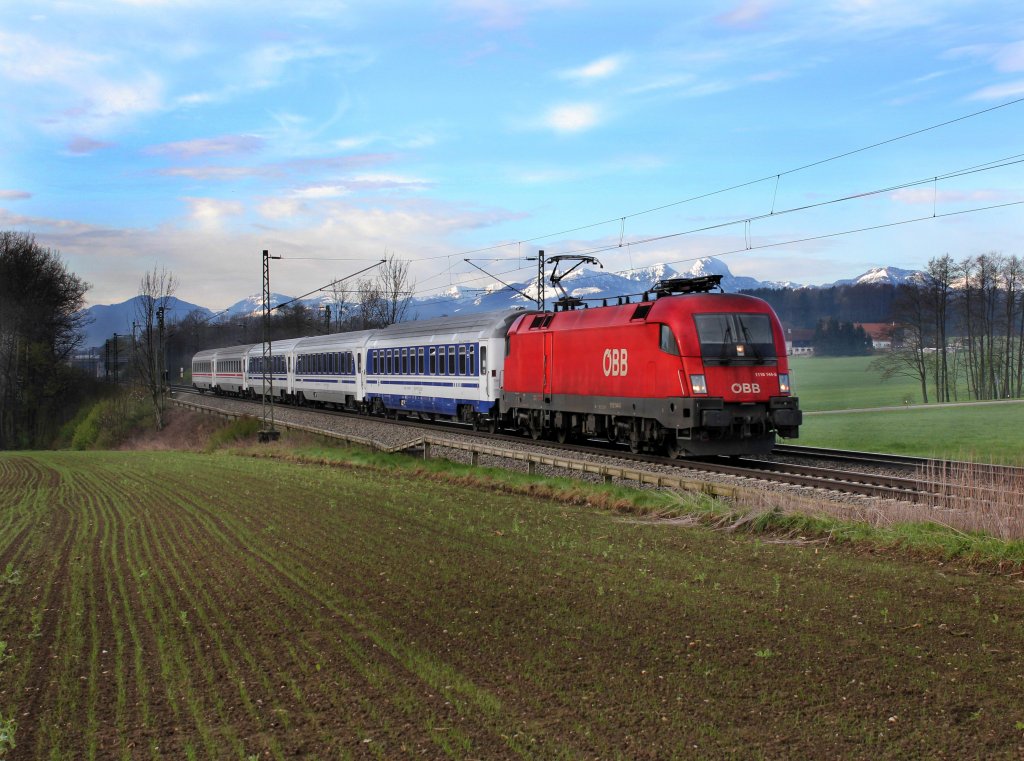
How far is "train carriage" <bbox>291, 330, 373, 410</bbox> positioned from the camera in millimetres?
44531

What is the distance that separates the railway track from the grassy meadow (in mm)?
1403

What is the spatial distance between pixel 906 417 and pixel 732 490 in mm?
33287

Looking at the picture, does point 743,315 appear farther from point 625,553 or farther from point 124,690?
point 124,690

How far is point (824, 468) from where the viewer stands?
2067cm

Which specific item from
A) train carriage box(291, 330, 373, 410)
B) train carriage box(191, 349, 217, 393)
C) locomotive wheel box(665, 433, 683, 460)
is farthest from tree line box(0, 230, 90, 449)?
locomotive wheel box(665, 433, 683, 460)

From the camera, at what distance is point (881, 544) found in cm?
1155

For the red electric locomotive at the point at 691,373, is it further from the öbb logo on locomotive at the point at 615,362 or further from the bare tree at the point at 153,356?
the bare tree at the point at 153,356

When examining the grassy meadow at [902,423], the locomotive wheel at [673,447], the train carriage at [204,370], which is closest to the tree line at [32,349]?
the train carriage at [204,370]

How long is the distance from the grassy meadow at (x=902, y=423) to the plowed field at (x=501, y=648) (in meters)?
7.61

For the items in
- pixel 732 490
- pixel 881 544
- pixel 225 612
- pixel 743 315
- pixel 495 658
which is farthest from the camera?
pixel 743 315

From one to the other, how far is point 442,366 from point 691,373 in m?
15.8

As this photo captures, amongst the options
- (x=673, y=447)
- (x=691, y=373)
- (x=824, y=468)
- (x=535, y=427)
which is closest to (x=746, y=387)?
(x=691, y=373)

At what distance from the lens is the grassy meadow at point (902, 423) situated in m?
29.9

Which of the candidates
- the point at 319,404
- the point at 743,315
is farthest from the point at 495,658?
the point at 319,404
